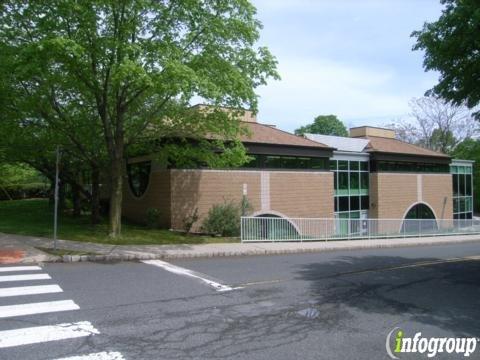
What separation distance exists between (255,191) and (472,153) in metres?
43.1

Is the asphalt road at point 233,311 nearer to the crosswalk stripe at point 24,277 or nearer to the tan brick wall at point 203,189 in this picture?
the crosswalk stripe at point 24,277

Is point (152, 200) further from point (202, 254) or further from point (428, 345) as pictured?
point (428, 345)

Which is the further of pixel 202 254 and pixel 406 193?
pixel 406 193

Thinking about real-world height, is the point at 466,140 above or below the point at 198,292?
above

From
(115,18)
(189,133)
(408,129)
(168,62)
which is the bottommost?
(189,133)

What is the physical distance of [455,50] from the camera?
10711mm

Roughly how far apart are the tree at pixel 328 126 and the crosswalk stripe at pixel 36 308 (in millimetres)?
72350

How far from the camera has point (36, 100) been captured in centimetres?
1575

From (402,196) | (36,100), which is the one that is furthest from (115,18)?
(402,196)

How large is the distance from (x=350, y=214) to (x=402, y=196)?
5653 millimetres

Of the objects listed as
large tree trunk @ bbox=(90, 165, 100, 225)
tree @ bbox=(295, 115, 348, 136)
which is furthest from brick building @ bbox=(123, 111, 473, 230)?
tree @ bbox=(295, 115, 348, 136)

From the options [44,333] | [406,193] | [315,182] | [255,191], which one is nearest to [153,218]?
[255,191]

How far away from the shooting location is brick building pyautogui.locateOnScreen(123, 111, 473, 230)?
23.2 metres

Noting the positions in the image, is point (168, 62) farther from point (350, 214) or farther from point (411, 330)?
point (350, 214)
